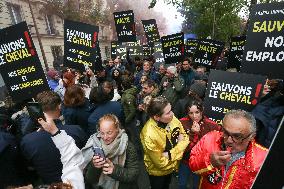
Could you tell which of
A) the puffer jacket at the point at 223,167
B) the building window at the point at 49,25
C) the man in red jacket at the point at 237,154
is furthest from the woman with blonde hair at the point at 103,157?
the building window at the point at 49,25

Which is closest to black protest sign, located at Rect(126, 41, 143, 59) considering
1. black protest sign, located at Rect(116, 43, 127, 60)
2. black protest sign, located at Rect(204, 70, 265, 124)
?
black protest sign, located at Rect(116, 43, 127, 60)

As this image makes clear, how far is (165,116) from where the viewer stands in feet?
12.5

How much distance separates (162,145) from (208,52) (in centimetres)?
390

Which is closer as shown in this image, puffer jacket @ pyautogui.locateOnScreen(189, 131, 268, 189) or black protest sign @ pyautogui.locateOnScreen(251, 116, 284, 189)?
black protest sign @ pyautogui.locateOnScreen(251, 116, 284, 189)

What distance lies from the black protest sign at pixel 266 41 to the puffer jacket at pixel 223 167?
1.24 metres

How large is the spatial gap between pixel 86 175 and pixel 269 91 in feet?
8.38

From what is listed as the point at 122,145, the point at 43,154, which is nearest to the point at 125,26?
the point at 122,145

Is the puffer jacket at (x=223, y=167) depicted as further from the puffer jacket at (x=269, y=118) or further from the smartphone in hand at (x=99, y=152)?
the smartphone in hand at (x=99, y=152)

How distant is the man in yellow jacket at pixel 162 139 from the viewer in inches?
149

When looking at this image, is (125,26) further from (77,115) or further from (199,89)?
(77,115)

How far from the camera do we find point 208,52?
7.03 meters

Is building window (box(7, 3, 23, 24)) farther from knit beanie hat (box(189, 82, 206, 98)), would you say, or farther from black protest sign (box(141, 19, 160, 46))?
knit beanie hat (box(189, 82, 206, 98))

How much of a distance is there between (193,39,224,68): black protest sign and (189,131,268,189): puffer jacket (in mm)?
4345

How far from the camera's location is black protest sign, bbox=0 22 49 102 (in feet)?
13.8
